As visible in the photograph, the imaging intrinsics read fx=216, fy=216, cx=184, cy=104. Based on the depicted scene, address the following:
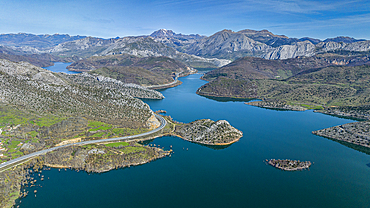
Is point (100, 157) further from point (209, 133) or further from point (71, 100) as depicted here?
point (71, 100)

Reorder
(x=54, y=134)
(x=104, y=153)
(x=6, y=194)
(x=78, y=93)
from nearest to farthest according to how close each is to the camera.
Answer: (x=6, y=194)
(x=104, y=153)
(x=54, y=134)
(x=78, y=93)

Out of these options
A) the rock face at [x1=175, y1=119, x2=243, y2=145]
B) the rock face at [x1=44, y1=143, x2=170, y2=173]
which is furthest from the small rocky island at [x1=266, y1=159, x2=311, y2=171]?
the rock face at [x1=44, y1=143, x2=170, y2=173]

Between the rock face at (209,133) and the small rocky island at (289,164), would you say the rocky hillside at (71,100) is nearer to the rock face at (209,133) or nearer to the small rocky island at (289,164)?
the rock face at (209,133)

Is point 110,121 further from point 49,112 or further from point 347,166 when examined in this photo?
point 347,166

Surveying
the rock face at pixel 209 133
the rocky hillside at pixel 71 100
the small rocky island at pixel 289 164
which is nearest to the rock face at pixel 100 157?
the rock face at pixel 209 133

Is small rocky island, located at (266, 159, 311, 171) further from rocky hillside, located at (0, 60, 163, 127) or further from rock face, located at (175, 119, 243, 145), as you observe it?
rocky hillside, located at (0, 60, 163, 127)

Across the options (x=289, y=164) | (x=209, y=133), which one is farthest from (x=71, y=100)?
(x=289, y=164)

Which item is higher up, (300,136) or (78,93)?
(78,93)

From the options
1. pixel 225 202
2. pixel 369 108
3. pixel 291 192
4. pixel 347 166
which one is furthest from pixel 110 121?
pixel 369 108
